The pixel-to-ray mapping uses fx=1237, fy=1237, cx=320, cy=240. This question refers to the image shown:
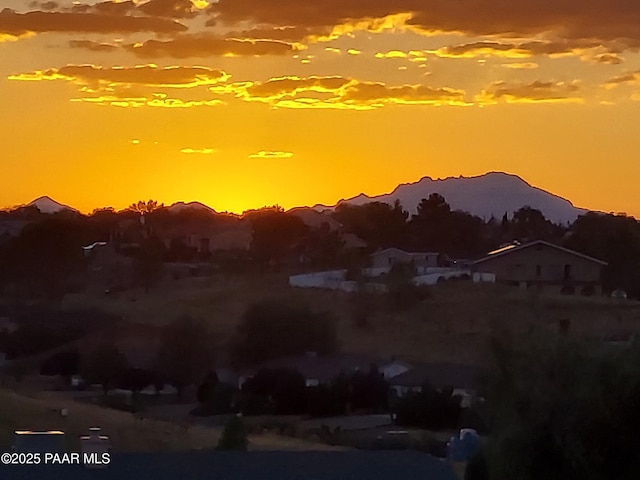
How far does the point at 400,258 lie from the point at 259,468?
13.1 meters

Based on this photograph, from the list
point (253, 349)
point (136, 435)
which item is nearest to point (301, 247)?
point (253, 349)

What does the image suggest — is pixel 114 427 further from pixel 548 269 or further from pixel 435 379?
pixel 548 269

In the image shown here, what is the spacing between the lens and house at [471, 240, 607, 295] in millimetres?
19656

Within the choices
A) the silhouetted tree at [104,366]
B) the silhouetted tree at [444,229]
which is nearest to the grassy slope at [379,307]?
the silhouetted tree at [104,366]

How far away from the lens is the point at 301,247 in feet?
70.6

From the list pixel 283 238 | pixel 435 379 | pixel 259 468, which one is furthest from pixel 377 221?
pixel 259 468

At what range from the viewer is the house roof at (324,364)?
58.6 ft

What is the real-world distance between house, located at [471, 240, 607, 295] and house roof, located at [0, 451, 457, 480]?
11184mm

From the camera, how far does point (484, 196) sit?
22.8 meters

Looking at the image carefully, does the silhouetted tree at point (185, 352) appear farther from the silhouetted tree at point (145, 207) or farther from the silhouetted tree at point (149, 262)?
the silhouetted tree at point (145, 207)

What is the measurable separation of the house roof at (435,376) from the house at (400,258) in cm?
294

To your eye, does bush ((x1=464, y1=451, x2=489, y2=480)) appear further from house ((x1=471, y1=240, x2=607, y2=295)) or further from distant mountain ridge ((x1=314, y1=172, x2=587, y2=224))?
distant mountain ridge ((x1=314, y1=172, x2=587, y2=224))

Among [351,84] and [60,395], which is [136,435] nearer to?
[60,395]

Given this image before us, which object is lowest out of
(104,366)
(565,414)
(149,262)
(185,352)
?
(104,366)
